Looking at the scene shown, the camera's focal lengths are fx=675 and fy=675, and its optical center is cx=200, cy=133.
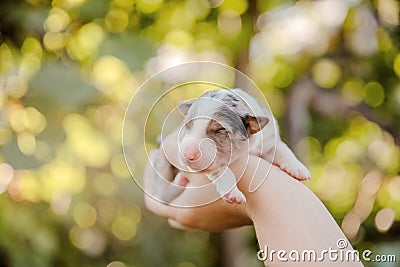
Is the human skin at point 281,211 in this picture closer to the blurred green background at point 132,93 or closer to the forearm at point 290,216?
the forearm at point 290,216

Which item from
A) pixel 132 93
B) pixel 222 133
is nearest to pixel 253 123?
pixel 222 133

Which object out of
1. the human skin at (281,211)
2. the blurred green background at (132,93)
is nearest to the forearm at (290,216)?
the human skin at (281,211)

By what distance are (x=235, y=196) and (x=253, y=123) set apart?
0.04m

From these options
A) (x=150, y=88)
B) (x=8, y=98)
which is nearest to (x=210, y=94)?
(x=150, y=88)

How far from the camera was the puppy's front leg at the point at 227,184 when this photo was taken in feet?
1.19

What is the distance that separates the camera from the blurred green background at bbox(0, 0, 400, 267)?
90 cm

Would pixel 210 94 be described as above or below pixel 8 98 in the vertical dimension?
above

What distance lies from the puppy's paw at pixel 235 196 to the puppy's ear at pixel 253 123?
3 centimetres

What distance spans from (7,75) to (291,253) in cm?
62

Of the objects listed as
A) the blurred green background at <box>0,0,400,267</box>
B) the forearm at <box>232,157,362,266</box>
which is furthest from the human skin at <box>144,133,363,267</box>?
the blurred green background at <box>0,0,400,267</box>

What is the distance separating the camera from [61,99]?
34.0 inches

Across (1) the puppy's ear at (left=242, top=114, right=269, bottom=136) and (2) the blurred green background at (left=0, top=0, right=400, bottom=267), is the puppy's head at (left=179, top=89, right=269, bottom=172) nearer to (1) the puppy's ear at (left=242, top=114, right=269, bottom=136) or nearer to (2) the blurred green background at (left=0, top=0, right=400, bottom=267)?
(1) the puppy's ear at (left=242, top=114, right=269, bottom=136)

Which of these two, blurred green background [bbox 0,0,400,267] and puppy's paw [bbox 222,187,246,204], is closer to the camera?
puppy's paw [bbox 222,187,246,204]

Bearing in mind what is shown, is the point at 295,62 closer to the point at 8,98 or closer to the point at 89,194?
the point at 89,194
